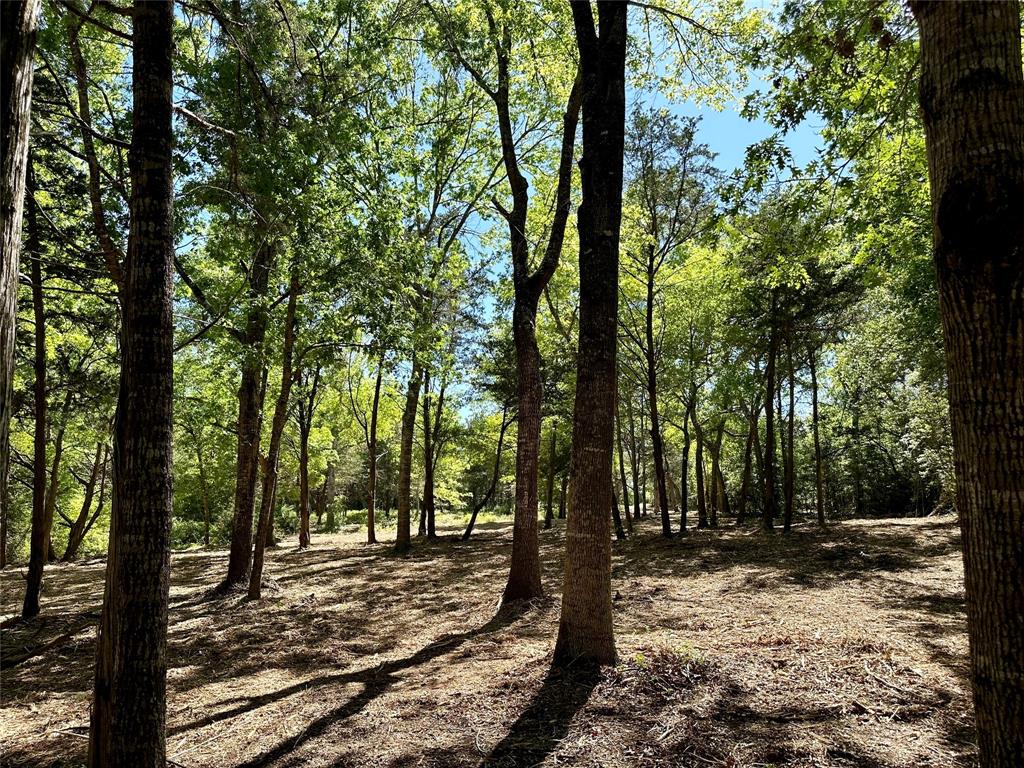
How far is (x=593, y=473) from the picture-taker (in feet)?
16.0

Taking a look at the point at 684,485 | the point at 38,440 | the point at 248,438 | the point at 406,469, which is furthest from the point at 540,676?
the point at 684,485

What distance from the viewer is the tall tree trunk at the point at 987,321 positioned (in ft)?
6.31

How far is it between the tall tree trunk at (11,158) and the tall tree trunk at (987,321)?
3619 millimetres

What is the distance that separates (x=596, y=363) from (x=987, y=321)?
3.19m

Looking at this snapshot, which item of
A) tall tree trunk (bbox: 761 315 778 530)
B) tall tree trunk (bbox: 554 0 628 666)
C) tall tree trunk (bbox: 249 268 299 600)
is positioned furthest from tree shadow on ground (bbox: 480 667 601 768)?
tall tree trunk (bbox: 761 315 778 530)

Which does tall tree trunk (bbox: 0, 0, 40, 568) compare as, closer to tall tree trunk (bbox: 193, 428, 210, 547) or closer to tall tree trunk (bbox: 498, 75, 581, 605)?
tall tree trunk (bbox: 498, 75, 581, 605)

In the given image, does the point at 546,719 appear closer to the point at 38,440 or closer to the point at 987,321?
the point at 987,321

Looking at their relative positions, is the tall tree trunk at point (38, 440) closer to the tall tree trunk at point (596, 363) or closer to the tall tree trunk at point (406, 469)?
the tall tree trunk at point (596, 363)

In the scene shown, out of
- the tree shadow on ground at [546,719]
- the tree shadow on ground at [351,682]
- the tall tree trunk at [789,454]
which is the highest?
the tall tree trunk at [789,454]

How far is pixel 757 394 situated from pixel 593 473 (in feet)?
59.8

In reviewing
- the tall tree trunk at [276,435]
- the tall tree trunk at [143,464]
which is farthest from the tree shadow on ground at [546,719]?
the tall tree trunk at [276,435]

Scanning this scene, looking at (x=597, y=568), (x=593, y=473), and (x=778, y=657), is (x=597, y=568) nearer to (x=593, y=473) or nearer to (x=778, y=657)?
(x=593, y=473)

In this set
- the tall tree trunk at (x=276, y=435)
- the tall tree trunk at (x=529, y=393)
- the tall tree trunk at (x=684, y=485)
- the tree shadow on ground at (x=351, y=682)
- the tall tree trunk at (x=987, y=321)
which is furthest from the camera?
the tall tree trunk at (x=684, y=485)

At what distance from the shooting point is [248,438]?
9.98 meters
